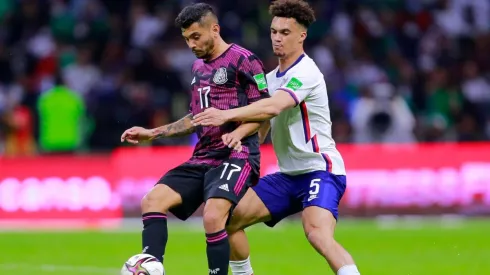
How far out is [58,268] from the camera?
11.4 metres

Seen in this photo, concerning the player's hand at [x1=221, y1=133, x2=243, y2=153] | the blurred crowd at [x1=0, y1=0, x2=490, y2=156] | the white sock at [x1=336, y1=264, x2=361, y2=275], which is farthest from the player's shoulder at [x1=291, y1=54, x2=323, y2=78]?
the blurred crowd at [x1=0, y1=0, x2=490, y2=156]

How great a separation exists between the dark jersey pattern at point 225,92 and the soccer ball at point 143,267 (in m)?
0.94

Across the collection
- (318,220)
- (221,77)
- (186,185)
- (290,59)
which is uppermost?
(290,59)

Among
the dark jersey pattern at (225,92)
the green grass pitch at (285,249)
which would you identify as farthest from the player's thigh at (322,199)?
the green grass pitch at (285,249)

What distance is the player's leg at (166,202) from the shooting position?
8031 mm

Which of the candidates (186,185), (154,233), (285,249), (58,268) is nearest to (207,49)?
(186,185)

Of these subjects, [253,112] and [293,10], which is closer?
[253,112]

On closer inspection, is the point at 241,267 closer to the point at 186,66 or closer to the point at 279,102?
the point at 279,102

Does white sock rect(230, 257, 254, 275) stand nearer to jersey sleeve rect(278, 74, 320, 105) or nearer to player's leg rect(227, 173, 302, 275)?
player's leg rect(227, 173, 302, 275)

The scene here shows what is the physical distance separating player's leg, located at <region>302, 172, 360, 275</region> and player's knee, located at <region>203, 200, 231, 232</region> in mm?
661

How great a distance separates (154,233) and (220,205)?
55cm

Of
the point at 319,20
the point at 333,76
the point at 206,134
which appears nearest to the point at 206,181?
the point at 206,134

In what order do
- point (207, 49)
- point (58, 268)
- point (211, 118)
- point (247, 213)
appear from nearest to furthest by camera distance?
1. point (211, 118)
2. point (207, 49)
3. point (247, 213)
4. point (58, 268)

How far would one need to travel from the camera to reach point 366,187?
17297 mm
